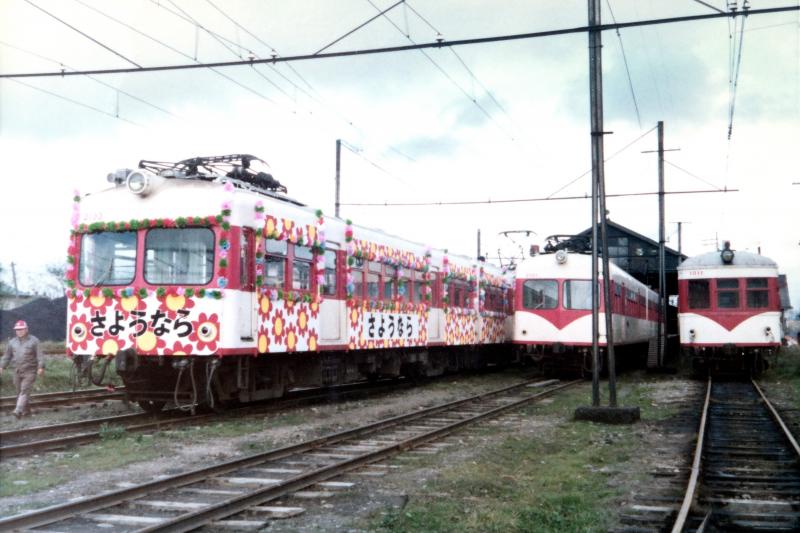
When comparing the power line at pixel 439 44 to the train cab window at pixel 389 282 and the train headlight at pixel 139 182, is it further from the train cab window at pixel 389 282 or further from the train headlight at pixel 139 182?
the train cab window at pixel 389 282

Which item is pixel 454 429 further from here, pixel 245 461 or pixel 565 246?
pixel 565 246

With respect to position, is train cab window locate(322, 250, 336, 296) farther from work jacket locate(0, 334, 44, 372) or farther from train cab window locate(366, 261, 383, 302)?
work jacket locate(0, 334, 44, 372)

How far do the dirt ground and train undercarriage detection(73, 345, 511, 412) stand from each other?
64 centimetres

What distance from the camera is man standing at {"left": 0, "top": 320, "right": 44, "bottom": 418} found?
486 inches

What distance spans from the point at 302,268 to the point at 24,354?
4500 millimetres

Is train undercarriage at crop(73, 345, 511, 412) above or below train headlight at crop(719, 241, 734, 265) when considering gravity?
below

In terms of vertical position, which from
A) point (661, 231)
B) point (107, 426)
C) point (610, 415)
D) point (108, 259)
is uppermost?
point (661, 231)

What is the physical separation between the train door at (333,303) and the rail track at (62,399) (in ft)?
11.9

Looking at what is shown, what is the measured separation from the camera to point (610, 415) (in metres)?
12.4

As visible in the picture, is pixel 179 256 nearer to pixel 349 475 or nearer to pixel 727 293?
pixel 349 475

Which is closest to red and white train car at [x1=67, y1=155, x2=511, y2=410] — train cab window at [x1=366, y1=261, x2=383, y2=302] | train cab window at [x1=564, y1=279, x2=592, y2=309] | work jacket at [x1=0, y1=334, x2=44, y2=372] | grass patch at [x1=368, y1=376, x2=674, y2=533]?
work jacket at [x1=0, y1=334, x2=44, y2=372]

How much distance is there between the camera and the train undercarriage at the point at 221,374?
1166cm

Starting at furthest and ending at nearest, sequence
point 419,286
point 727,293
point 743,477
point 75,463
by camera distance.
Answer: point 727,293 → point 419,286 → point 75,463 → point 743,477

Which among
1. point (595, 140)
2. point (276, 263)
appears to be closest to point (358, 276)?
point (276, 263)
